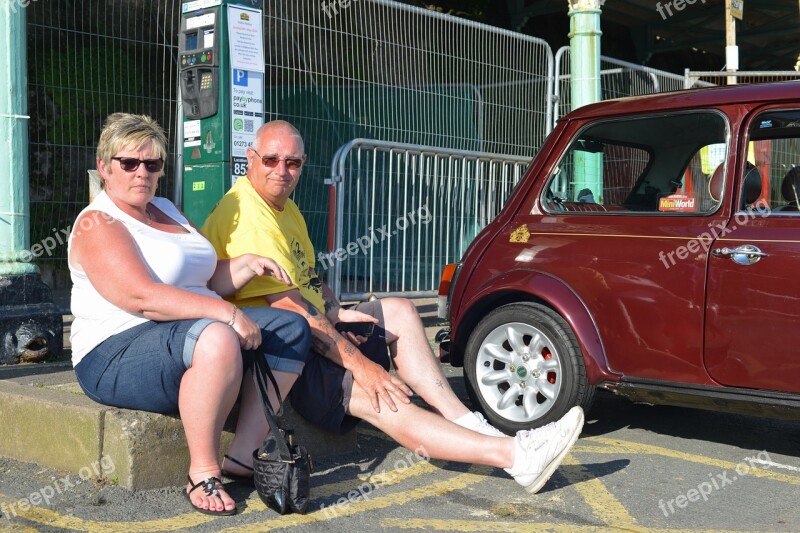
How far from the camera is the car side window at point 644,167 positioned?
4691 millimetres

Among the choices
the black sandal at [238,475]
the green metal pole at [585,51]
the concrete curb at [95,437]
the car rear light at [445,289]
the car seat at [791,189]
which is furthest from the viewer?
the green metal pole at [585,51]

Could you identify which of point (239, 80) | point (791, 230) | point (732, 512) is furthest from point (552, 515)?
point (239, 80)

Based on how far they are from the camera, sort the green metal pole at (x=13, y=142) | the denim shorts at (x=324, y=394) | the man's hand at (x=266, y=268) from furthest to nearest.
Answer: the green metal pole at (x=13, y=142), the denim shorts at (x=324, y=394), the man's hand at (x=266, y=268)

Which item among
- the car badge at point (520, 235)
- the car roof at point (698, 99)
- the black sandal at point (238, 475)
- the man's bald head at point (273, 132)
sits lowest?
the black sandal at point (238, 475)

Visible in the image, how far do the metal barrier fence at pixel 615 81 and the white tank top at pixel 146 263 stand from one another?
615 cm

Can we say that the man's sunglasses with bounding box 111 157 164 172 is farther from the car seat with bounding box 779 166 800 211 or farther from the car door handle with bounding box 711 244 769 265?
the car seat with bounding box 779 166 800 211

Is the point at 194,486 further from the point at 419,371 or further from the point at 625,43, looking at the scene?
the point at 625,43

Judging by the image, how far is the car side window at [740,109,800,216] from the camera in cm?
443

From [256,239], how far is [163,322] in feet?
2.07

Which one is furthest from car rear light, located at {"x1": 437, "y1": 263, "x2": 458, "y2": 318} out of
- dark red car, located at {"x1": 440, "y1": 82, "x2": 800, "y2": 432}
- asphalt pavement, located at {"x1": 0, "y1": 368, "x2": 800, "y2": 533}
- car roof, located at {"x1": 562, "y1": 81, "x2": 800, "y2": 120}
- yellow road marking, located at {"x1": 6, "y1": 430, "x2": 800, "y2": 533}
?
yellow road marking, located at {"x1": 6, "y1": 430, "x2": 800, "y2": 533}

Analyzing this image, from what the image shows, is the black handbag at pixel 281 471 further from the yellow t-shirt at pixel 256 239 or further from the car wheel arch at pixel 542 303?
the car wheel arch at pixel 542 303

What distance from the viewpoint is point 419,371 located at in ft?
14.2

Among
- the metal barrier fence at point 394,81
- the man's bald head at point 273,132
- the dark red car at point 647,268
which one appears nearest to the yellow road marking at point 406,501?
the dark red car at point 647,268

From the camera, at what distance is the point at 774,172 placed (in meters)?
4.77
